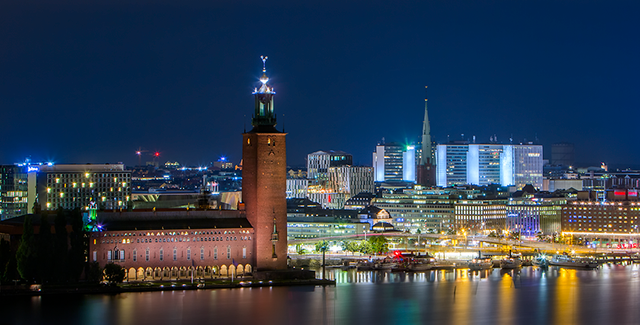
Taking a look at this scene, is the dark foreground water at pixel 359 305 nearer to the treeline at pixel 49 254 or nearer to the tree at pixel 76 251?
the treeline at pixel 49 254

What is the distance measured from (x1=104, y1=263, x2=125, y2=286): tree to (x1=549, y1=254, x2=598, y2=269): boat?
1634 inches

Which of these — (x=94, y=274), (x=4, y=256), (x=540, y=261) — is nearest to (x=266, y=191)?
(x=94, y=274)

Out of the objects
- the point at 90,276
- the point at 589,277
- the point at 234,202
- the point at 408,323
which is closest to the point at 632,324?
the point at 408,323

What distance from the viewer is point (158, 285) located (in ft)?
213

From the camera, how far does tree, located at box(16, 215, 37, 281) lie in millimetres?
62875

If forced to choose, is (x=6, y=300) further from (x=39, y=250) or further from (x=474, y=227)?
(x=474, y=227)

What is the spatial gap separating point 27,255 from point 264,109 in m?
18.0

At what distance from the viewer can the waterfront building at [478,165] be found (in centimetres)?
18900

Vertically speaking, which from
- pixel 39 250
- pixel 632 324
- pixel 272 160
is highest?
pixel 272 160

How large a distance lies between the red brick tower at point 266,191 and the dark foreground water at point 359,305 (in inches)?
124

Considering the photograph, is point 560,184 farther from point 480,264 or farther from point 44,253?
point 44,253

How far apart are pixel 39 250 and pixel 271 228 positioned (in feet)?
48.5

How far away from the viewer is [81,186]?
344 ft

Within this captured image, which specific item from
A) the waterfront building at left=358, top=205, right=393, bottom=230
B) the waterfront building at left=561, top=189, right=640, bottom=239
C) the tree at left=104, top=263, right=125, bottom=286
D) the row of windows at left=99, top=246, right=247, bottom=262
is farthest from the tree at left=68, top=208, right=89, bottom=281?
the waterfront building at left=561, top=189, right=640, bottom=239
